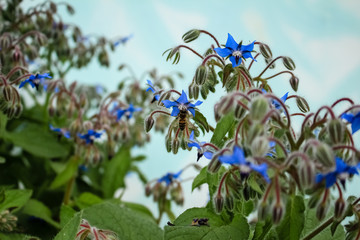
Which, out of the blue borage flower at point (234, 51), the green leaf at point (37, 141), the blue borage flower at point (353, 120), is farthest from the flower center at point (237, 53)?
the green leaf at point (37, 141)

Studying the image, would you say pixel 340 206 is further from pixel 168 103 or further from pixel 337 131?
pixel 168 103

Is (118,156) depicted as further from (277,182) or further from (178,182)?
(277,182)

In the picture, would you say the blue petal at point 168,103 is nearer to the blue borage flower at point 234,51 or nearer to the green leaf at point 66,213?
the blue borage flower at point 234,51

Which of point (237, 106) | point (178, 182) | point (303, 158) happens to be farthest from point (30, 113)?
point (303, 158)

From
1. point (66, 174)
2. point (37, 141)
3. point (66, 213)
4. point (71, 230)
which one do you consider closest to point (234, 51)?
point (71, 230)

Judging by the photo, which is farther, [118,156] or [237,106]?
[118,156]
